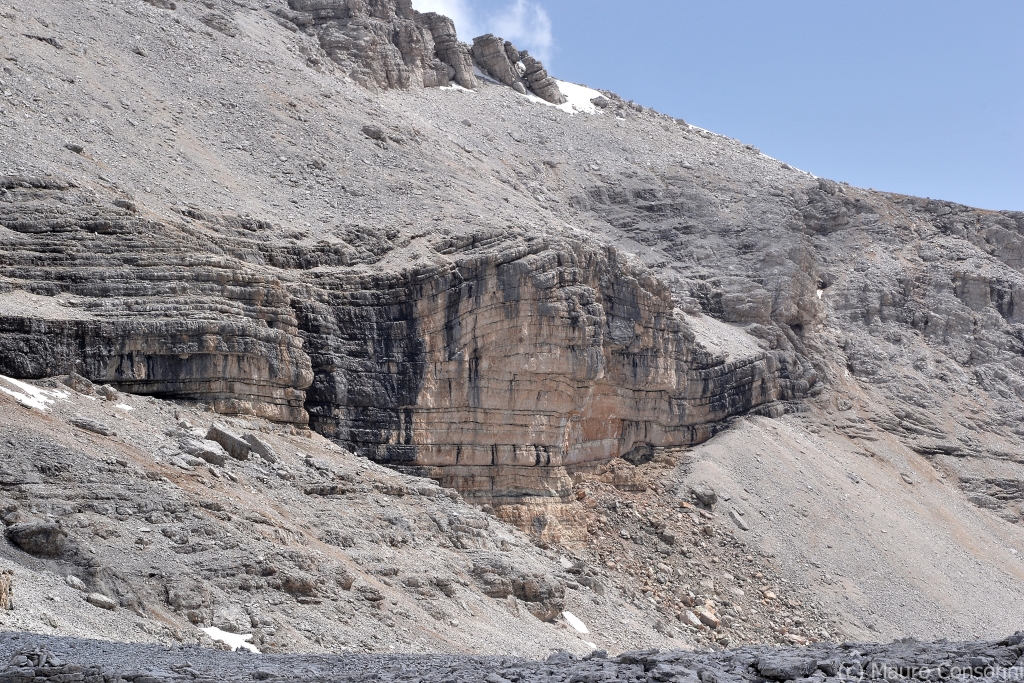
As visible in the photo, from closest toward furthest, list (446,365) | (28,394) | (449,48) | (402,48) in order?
(28,394) < (446,365) < (402,48) < (449,48)

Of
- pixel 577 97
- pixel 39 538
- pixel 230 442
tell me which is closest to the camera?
pixel 39 538

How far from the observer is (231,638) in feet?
59.5

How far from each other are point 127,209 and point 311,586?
16656 millimetres

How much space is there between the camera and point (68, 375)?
87.6ft

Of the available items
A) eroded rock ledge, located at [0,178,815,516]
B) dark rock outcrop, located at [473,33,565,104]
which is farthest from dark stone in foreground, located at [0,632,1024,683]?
dark rock outcrop, located at [473,33,565,104]

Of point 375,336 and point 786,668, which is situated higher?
point 375,336

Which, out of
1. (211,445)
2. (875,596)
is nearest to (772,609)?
(875,596)

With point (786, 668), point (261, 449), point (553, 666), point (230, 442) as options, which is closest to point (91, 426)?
point (230, 442)

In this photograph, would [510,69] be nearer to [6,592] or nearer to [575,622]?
[575,622]

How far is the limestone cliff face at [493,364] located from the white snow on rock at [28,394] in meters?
8.47

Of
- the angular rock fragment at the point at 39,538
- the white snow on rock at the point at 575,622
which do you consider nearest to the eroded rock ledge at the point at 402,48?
the white snow on rock at the point at 575,622

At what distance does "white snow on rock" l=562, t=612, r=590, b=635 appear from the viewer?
26.7 m

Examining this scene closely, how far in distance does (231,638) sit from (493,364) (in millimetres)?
18779

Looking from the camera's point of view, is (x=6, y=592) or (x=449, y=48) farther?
(x=449, y=48)
